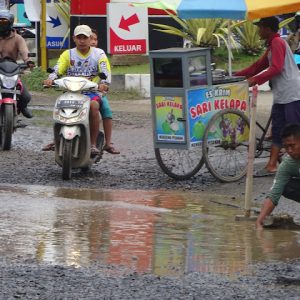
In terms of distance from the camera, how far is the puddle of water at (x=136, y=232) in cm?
675

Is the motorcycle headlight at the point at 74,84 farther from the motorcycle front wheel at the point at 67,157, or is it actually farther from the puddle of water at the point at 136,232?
the puddle of water at the point at 136,232

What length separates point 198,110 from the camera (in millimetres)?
9977

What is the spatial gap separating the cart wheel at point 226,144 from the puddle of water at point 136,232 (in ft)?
2.26

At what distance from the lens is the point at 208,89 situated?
10.0 m

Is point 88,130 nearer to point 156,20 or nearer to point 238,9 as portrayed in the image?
point 238,9

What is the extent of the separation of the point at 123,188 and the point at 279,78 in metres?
1.93

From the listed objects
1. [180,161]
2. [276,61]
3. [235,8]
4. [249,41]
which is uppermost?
[235,8]

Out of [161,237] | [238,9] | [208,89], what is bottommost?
[161,237]

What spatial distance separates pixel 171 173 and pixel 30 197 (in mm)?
1759

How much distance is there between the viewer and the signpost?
20.1 meters

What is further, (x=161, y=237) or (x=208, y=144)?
(x=208, y=144)

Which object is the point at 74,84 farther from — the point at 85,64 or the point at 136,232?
the point at 136,232

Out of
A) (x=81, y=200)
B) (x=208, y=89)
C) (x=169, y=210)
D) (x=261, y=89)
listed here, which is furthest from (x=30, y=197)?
(x=261, y=89)

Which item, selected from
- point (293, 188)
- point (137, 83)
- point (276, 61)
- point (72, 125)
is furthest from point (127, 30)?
point (293, 188)
